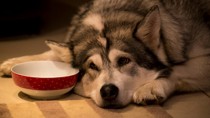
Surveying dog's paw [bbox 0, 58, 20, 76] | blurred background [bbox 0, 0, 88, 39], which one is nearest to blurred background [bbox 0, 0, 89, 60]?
blurred background [bbox 0, 0, 88, 39]

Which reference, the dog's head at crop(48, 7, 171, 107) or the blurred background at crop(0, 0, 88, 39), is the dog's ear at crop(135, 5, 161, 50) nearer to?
the dog's head at crop(48, 7, 171, 107)

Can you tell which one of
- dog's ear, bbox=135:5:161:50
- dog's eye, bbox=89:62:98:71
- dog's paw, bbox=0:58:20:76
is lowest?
dog's paw, bbox=0:58:20:76

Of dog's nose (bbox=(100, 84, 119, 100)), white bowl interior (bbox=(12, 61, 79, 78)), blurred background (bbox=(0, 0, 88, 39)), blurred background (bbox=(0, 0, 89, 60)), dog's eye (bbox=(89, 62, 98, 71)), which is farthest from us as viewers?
blurred background (bbox=(0, 0, 88, 39))

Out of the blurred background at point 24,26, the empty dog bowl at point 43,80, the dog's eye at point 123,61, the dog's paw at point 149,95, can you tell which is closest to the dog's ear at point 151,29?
the dog's eye at point 123,61

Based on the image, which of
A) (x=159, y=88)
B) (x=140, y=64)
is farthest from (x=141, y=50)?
(x=159, y=88)

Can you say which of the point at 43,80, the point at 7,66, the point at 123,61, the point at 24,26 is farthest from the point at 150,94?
the point at 24,26

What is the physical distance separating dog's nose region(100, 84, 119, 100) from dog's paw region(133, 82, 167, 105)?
167mm

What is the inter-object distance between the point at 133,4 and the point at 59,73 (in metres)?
0.70

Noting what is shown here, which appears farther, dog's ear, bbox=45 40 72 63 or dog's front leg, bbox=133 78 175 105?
dog's ear, bbox=45 40 72 63

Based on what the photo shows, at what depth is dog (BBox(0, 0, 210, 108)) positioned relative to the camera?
234 centimetres

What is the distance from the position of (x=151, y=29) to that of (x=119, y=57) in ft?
0.90

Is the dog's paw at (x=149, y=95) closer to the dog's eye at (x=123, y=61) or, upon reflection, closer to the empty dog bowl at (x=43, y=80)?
the dog's eye at (x=123, y=61)

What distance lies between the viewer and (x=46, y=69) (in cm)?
271

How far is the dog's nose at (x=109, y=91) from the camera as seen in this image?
2.21 m
